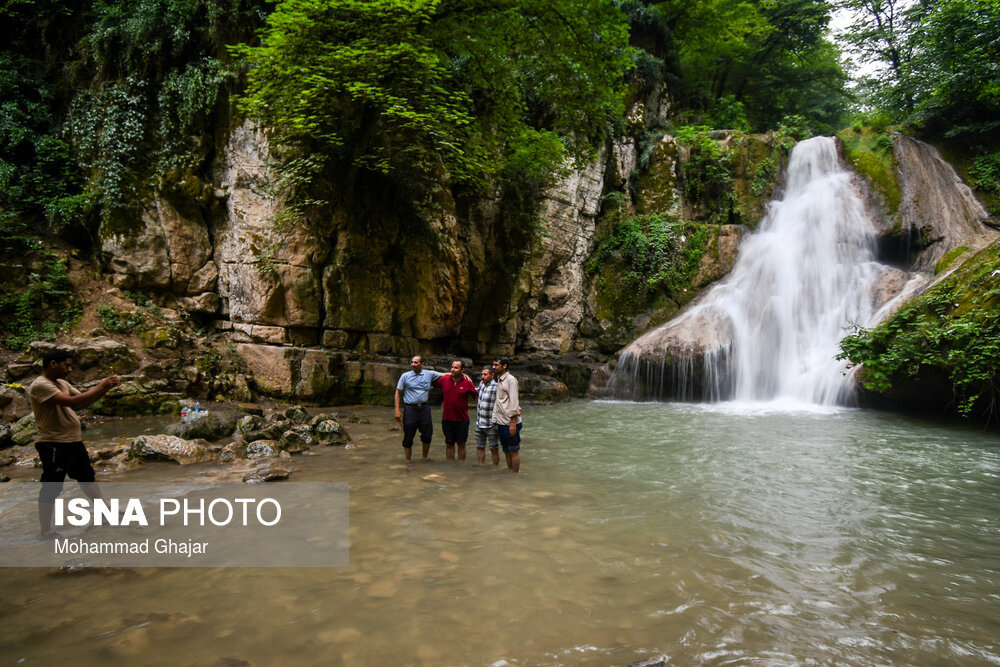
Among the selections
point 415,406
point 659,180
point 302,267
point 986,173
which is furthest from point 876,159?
point 302,267

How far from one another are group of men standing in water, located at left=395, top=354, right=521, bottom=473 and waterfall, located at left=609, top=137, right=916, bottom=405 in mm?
10036

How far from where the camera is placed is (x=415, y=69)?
9.93 meters

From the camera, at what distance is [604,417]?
1167 cm

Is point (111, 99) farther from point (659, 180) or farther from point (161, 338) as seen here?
point (659, 180)

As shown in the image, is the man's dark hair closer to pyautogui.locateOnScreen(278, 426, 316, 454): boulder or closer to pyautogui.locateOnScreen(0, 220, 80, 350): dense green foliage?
pyautogui.locateOnScreen(278, 426, 316, 454): boulder

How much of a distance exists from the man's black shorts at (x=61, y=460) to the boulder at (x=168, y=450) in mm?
2427

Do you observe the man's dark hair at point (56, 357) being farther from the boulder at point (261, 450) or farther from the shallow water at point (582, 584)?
the boulder at point (261, 450)

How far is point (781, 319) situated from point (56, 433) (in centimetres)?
1701

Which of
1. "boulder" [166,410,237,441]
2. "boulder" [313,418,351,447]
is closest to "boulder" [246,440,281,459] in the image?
"boulder" [313,418,351,447]

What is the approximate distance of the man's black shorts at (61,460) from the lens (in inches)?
165

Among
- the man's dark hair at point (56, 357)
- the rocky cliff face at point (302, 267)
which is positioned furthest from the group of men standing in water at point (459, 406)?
the rocky cliff face at point (302, 267)

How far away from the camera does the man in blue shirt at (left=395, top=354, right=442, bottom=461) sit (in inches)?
271

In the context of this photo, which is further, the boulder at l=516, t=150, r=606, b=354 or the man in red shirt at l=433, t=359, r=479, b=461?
the boulder at l=516, t=150, r=606, b=354

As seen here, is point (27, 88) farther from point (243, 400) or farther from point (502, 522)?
point (502, 522)
